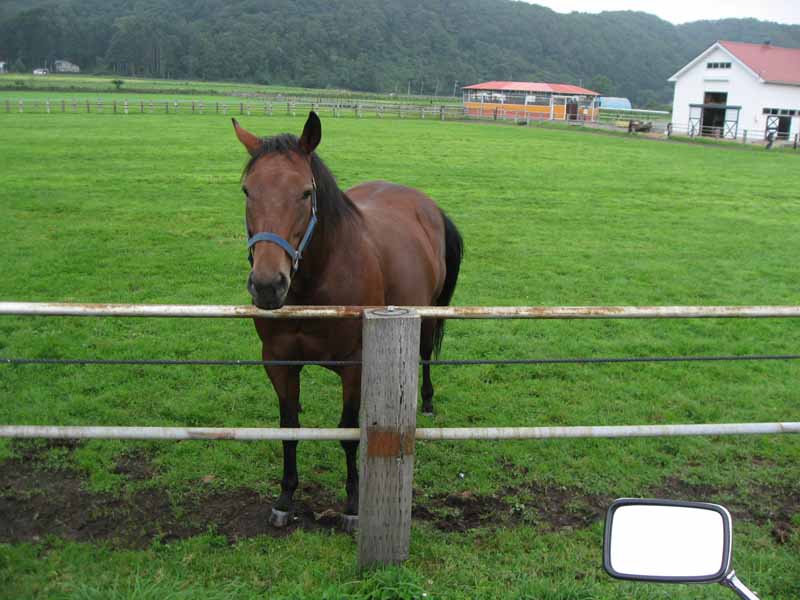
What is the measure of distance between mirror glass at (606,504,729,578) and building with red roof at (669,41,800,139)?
49.0 m

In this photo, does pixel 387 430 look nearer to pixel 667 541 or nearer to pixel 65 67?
pixel 667 541

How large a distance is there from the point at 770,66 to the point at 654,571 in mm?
56616

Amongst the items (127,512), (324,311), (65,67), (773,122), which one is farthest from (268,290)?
(65,67)

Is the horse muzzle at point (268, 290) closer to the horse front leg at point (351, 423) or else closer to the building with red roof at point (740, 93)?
the horse front leg at point (351, 423)

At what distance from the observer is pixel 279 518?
3.84 meters

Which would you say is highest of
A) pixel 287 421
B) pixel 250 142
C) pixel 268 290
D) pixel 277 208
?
pixel 250 142

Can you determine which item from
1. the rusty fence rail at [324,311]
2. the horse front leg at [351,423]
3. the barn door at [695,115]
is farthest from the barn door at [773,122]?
the horse front leg at [351,423]

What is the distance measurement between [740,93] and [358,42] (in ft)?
314

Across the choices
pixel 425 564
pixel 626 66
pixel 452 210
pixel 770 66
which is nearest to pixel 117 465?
pixel 425 564

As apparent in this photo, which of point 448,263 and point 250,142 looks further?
point 448,263

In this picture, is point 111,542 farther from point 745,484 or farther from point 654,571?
point 745,484

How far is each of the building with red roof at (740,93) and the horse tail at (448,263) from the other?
147ft

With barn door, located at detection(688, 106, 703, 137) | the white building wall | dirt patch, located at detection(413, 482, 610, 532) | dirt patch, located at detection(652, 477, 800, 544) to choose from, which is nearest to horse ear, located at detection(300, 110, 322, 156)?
dirt patch, located at detection(413, 482, 610, 532)

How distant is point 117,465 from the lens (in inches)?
175
